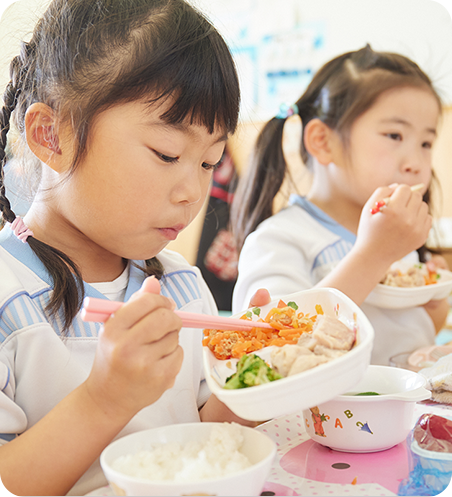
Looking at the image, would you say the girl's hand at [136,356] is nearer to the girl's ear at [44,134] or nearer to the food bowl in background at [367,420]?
the food bowl in background at [367,420]

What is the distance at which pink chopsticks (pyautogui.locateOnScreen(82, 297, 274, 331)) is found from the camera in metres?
0.54

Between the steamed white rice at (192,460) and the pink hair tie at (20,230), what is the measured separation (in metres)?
0.41

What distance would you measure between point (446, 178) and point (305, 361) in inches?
111

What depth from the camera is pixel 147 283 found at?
583 millimetres

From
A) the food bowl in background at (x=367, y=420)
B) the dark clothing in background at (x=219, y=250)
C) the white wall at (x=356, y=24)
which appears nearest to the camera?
the food bowl in background at (x=367, y=420)

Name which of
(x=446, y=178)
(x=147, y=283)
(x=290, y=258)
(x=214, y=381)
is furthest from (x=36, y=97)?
(x=446, y=178)

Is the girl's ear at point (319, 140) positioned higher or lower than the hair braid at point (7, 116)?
lower

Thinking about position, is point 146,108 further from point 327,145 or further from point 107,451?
point 327,145

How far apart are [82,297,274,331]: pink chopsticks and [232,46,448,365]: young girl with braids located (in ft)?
1.82

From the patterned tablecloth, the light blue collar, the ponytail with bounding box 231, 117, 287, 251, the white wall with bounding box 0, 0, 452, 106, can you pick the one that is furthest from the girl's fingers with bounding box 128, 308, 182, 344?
the white wall with bounding box 0, 0, 452, 106

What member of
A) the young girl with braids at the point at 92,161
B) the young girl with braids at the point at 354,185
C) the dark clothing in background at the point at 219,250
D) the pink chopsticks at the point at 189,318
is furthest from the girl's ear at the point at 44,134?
the dark clothing in background at the point at 219,250

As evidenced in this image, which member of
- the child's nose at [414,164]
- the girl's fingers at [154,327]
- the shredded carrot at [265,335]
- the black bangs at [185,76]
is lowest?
the shredded carrot at [265,335]

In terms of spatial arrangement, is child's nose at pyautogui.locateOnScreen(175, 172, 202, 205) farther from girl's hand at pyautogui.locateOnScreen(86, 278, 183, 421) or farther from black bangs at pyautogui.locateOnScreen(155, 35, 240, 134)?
girl's hand at pyautogui.locateOnScreen(86, 278, 183, 421)

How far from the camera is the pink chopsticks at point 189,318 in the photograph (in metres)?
0.54
